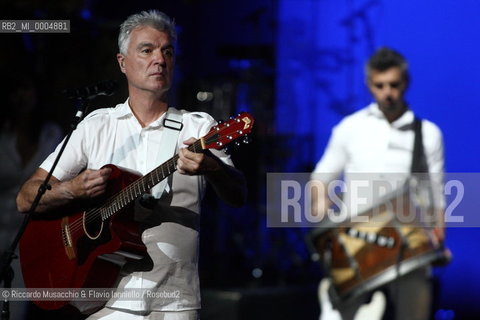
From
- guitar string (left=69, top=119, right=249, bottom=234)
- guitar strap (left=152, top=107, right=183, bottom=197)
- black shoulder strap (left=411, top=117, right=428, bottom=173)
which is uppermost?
black shoulder strap (left=411, top=117, right=428, bottom=173)

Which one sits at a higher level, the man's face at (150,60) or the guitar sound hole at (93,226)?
the man's face at (150,60)

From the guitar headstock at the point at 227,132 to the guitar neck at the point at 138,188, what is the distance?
0.53ft

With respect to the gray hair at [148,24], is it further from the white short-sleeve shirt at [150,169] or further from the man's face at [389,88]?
the man's face at [389,88]

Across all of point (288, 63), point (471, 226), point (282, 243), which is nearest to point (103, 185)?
point (471, 226)

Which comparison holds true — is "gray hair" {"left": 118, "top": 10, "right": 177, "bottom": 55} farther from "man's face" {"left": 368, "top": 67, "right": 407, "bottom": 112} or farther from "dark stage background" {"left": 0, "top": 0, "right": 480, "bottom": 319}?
"dark stage background" {"left": 0, "top": 0, "right": 480, "bottom": 319}

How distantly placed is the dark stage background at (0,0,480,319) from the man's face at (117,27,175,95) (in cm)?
203

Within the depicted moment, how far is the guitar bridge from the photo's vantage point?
3225 millimetres

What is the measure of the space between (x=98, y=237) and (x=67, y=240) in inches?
7.9

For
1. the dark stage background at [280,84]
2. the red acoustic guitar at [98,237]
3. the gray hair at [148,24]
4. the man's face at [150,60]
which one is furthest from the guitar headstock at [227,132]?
the dark stage background at [280,84]

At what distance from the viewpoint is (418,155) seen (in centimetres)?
434

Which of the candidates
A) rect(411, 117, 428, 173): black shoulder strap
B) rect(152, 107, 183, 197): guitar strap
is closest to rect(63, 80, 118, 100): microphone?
rect(152, 107, 183, 197): guitar strap

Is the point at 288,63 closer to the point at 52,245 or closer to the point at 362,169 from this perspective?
the point at 362,169

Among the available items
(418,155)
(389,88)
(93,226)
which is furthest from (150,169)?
(389,88)

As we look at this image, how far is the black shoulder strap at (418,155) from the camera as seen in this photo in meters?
4.32
